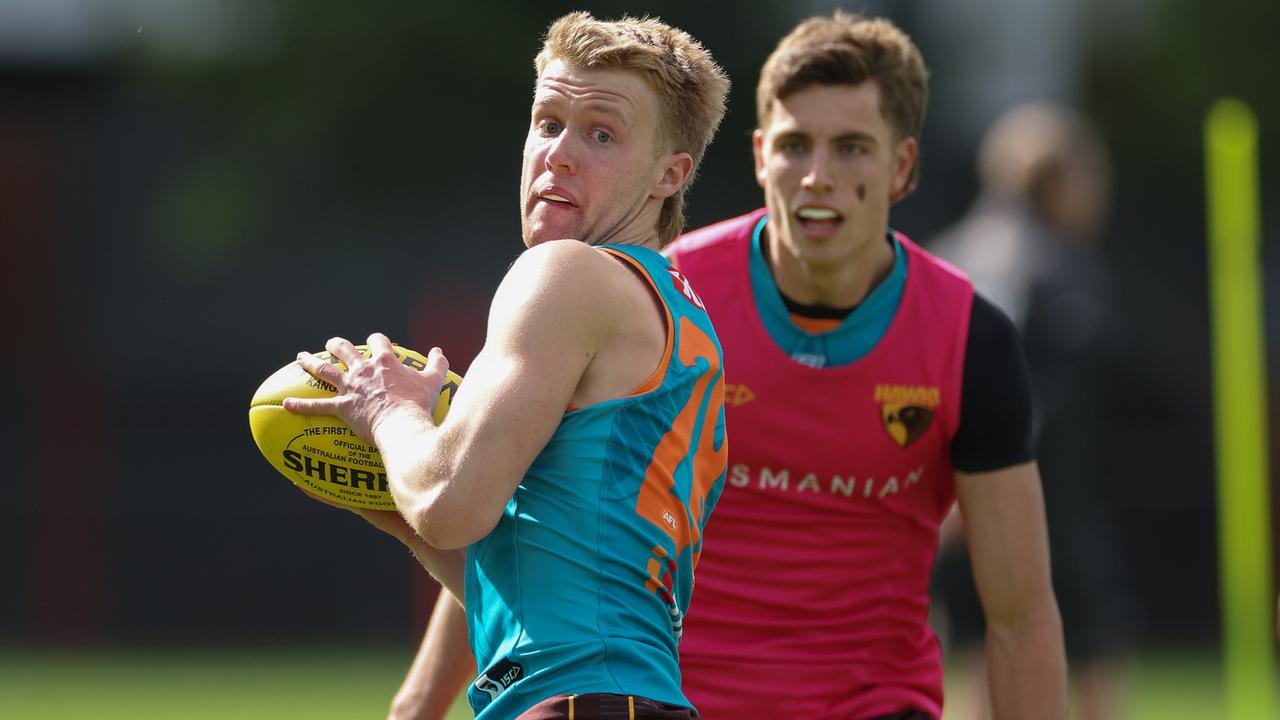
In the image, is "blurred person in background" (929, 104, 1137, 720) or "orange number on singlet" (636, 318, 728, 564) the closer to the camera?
"orange number on singlet" (636, 318, 728, 564)

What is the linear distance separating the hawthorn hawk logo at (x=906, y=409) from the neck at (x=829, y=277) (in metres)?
0.27

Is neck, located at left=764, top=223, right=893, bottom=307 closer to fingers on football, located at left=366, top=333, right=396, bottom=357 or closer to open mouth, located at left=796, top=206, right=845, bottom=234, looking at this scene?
open mouth, located at left=796, top=206, right=845, bottom=234

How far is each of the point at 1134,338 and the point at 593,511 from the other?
13175 millimetres

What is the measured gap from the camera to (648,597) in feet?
9.96

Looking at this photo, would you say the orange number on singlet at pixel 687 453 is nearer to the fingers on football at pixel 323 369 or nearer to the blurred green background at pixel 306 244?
the fingers on football at pixel 323 369

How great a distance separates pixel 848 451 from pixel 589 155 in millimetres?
1341

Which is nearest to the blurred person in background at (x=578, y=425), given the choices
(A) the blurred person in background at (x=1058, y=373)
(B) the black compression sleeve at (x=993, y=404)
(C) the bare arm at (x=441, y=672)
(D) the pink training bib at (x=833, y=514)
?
(C) the bare arm at (x=441, y=672)

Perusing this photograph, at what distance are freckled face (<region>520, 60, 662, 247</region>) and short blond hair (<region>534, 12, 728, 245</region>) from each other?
0.02 metres

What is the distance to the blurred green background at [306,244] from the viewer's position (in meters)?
14.1

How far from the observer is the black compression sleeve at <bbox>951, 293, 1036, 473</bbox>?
418cm

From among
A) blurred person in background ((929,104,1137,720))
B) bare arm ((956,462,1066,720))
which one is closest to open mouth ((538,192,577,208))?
bare arm ((956,462,1066,720))

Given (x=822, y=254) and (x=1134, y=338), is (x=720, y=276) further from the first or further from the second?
(x=1134, y=338)

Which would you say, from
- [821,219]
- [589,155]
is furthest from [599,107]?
[821,219]

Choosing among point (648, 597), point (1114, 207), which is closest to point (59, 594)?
point (1114, 207)
